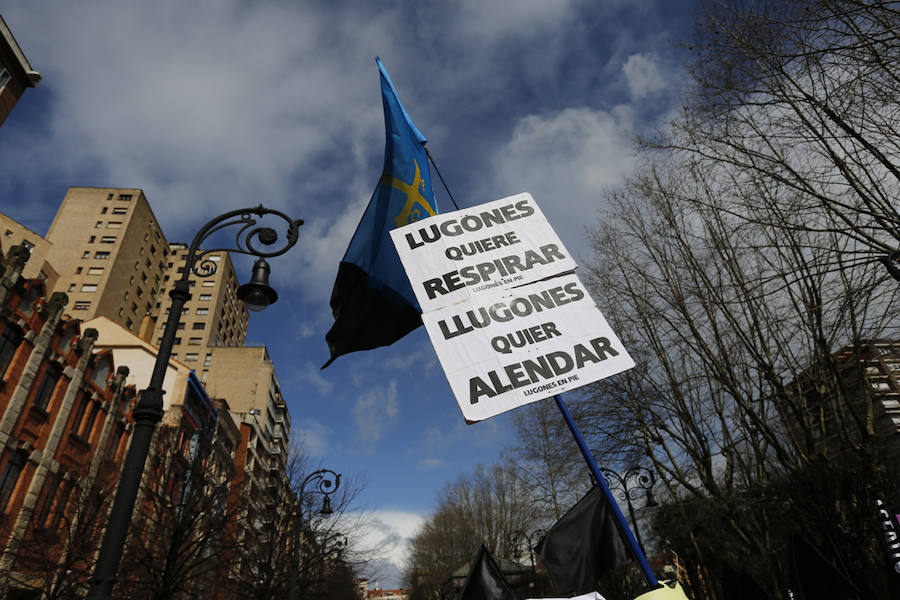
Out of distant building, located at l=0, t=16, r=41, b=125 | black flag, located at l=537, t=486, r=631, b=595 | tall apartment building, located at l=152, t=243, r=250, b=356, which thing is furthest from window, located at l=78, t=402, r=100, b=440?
tall apartment building, located at l=152, t=243, r=250, b=356

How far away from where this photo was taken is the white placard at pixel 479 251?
12.6 ft

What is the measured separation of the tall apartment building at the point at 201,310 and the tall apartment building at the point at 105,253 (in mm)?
4084

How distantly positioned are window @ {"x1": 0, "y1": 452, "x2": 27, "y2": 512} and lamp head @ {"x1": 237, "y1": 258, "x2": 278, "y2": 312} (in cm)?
1495

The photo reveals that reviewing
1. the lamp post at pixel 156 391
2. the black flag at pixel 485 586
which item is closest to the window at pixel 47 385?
the lamp post at pixel 156 391

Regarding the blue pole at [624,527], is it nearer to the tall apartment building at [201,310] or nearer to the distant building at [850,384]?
the distant building at [850,384]

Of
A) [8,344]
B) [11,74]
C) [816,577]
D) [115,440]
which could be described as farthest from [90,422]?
[816,577]

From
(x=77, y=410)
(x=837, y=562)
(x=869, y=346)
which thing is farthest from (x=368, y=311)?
(x=77, y=410)

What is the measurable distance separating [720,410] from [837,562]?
6.92 m

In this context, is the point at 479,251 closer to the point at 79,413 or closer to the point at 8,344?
the point at 8,344

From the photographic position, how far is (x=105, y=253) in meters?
51.6

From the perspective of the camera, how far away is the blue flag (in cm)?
621

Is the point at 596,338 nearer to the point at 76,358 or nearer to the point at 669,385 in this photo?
the point at 669,385

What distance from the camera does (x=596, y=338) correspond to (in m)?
3.52

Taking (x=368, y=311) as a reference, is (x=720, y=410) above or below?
above
